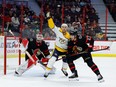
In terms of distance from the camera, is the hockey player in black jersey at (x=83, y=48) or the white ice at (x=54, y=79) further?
the hockey player in black jersey at (x=83, y=48)

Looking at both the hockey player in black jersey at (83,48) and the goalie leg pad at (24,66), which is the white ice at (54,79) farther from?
the hockey player in black jersey at (83,48)

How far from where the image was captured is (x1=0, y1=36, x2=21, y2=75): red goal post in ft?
27.9

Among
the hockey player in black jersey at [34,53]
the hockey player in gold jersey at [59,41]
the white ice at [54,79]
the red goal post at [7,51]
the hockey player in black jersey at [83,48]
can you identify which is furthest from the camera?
the red goal post at [7,51]

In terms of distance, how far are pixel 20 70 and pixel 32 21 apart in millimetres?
5318

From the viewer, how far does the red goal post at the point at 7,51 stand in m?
8.50

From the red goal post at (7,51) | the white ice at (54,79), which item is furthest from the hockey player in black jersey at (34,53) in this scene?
the red goal post at (7,51)

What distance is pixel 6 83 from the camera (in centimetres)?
736

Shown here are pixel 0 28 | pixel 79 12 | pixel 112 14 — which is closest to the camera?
pixel 0 28

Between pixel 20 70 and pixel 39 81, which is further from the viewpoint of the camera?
pixel 20 70

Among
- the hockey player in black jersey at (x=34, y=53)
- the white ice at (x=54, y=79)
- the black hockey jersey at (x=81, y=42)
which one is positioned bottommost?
the white ice at (x=54, y=79)

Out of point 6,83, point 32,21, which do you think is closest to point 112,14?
point 32,21

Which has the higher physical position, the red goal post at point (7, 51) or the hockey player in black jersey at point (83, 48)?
the hockey player in black jersey at point (83, 48)

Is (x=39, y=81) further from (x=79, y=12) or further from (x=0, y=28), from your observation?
(x=79, y=12)

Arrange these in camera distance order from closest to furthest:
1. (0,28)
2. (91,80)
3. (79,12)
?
1. (91,80)
2. (0,28)
3. (79,12)
